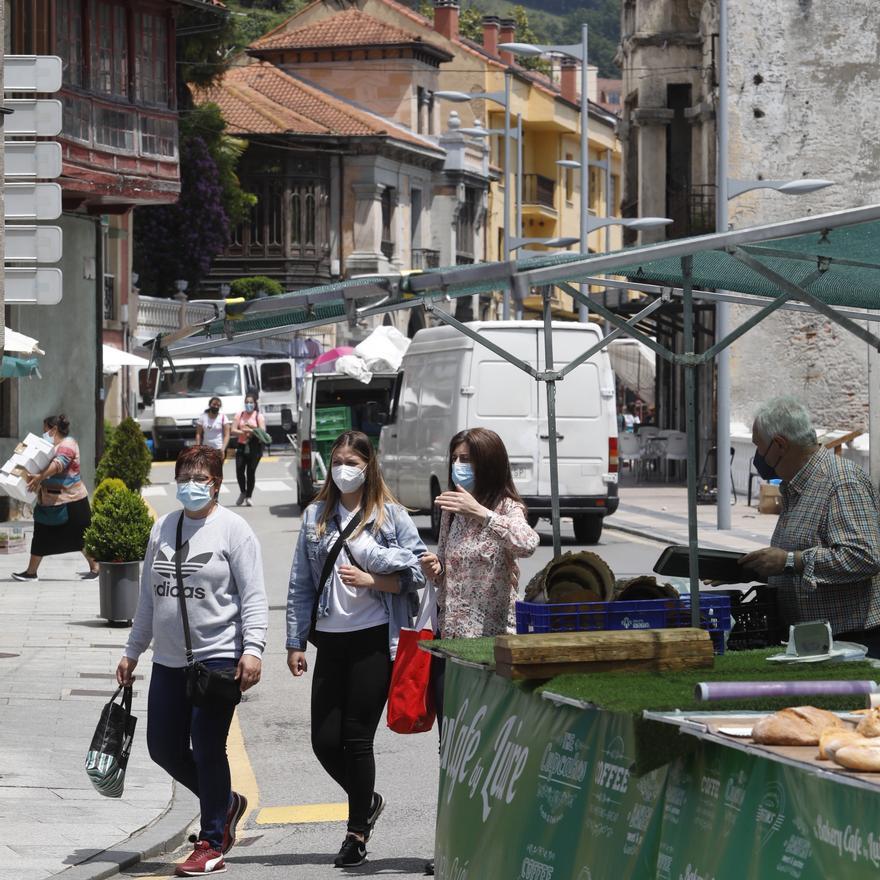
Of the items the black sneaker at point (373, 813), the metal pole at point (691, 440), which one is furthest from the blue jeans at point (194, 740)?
the metal pole at point (691, 440)

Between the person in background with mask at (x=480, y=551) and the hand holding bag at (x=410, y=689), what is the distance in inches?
6.4

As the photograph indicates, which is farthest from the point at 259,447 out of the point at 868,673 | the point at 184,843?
the point at 868,673

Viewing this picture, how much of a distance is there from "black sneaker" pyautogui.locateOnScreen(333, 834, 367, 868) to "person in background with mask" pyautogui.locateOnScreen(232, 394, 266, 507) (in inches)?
910

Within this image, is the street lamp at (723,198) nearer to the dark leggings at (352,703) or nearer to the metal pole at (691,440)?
the dark leggings at (352,703)

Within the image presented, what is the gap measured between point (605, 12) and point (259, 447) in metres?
160

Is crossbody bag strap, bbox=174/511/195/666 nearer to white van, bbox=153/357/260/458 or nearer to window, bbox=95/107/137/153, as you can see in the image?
window, bbox=95/107/137/153

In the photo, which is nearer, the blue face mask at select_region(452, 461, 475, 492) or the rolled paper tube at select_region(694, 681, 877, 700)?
the rolled paper tube at select_region(694, 681, 877, 700)

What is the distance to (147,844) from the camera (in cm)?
815

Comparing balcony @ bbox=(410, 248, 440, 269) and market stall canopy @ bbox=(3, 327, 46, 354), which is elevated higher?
balcony @ bbox=(410, 248, 440, 269)

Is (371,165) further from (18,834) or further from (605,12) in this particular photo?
(605,12)

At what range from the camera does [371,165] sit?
2817 inches

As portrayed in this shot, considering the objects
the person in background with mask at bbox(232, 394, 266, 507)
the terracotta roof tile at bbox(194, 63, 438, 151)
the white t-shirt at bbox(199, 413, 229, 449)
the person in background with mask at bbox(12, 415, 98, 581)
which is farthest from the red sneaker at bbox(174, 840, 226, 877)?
the terracotta roof tile at bbox(194, 63, 438, 151)

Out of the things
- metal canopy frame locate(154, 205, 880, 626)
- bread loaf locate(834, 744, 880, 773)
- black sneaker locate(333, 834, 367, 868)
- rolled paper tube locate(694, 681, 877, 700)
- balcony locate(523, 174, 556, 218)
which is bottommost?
black sneaker locate(333, 834, 367, 868)

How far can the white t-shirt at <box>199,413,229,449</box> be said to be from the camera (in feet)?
110
